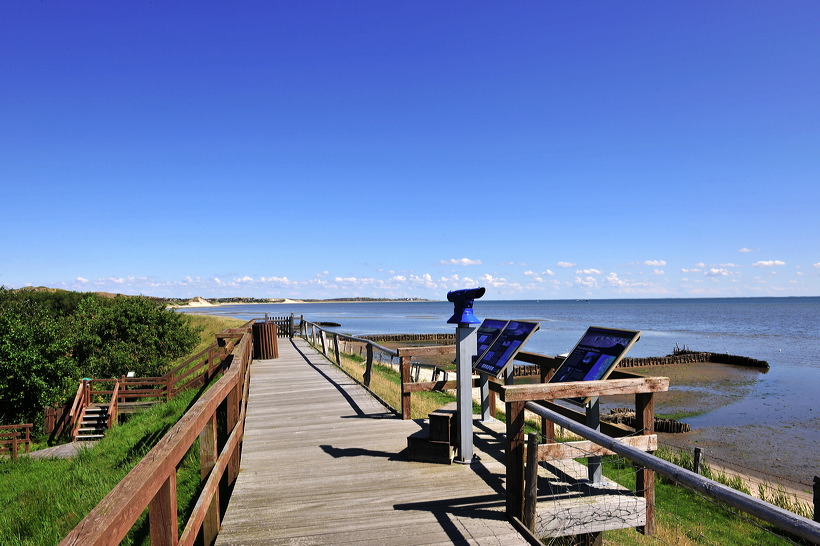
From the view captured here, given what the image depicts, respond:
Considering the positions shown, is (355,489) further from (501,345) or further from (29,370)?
(29,370)

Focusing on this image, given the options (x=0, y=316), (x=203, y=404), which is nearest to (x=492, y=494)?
(x=203, y=404)

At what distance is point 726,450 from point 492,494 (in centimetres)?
1607

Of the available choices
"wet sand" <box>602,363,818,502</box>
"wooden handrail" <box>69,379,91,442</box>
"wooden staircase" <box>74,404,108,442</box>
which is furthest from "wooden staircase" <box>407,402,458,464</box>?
"wooden handrail" <box>69,379,91,442</box>

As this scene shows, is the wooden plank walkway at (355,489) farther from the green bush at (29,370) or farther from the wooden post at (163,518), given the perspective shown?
the green bush at (29,370)

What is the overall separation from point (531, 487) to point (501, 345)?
2.71m

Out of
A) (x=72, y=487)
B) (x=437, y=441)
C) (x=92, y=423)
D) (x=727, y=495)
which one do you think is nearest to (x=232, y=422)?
(x=437, y=441)

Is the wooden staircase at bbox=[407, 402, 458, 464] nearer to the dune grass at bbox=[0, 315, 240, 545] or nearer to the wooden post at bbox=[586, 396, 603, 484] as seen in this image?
the wooden post at bbox=[586, 396, 603, 484]

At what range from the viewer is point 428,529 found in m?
4.07

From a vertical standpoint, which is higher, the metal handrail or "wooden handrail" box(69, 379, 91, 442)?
the metal handrail

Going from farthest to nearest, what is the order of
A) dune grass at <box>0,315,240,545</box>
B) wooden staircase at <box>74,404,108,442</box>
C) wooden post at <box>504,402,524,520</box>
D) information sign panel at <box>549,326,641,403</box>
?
wooden staircase at <box>74,404,108,442</box>, dune grass at <box>0,315,240,545</box>, information sign panel at <box>549,326,641,403</box>, wooden post at <box>504,402,524,520</box>

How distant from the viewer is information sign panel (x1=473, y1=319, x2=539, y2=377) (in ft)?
20.3

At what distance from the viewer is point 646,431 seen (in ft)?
14.5

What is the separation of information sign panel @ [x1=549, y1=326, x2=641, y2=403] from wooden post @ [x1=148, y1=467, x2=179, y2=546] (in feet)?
11.1

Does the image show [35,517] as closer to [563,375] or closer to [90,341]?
[563,375]
